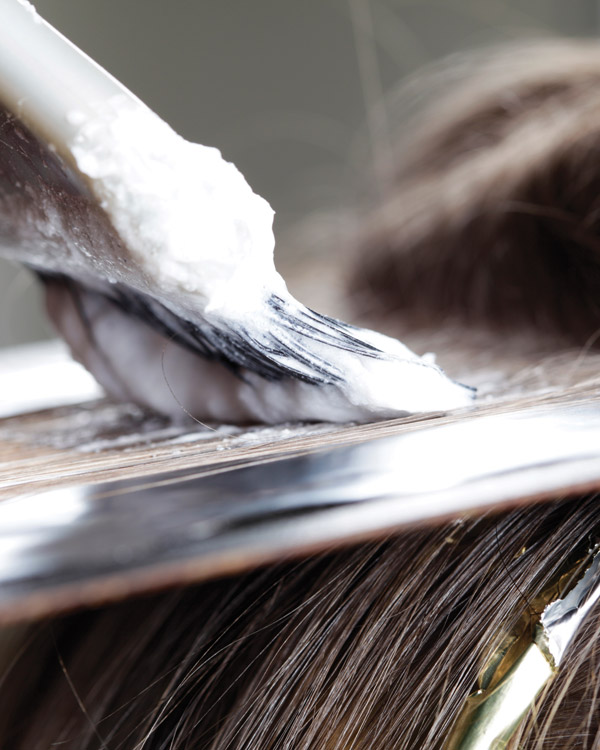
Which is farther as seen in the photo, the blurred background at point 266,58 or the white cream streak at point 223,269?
the blurred background at point 266,58

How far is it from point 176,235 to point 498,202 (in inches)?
9.0

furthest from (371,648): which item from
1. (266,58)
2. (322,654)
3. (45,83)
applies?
(266,58)

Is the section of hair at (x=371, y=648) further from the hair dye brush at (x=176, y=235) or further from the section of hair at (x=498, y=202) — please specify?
the section of hair at (x=498, y=202)

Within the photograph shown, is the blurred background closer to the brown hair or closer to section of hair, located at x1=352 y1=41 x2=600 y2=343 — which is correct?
section of hair, located at x1=352 y1=41 x2=600 y2=343

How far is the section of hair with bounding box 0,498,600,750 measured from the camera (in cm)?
18

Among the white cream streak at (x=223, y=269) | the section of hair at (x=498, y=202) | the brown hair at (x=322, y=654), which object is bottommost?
the brown hair at (x=322, y=654)

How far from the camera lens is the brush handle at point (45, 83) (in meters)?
0.15

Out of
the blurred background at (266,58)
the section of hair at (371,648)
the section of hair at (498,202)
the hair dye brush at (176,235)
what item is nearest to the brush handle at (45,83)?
the hair dye brush at (176,235)

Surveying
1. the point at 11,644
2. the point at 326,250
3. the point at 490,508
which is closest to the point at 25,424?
the point at 11,644

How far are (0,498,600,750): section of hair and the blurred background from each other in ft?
3.31

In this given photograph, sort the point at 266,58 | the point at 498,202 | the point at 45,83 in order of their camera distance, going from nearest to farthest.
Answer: the point at 45,83, the point at 498,202, the point at 266,58

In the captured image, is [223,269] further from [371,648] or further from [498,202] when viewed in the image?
[498,202]

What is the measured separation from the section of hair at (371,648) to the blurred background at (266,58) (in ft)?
3.31

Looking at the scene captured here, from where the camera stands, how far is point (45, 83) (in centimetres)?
15
